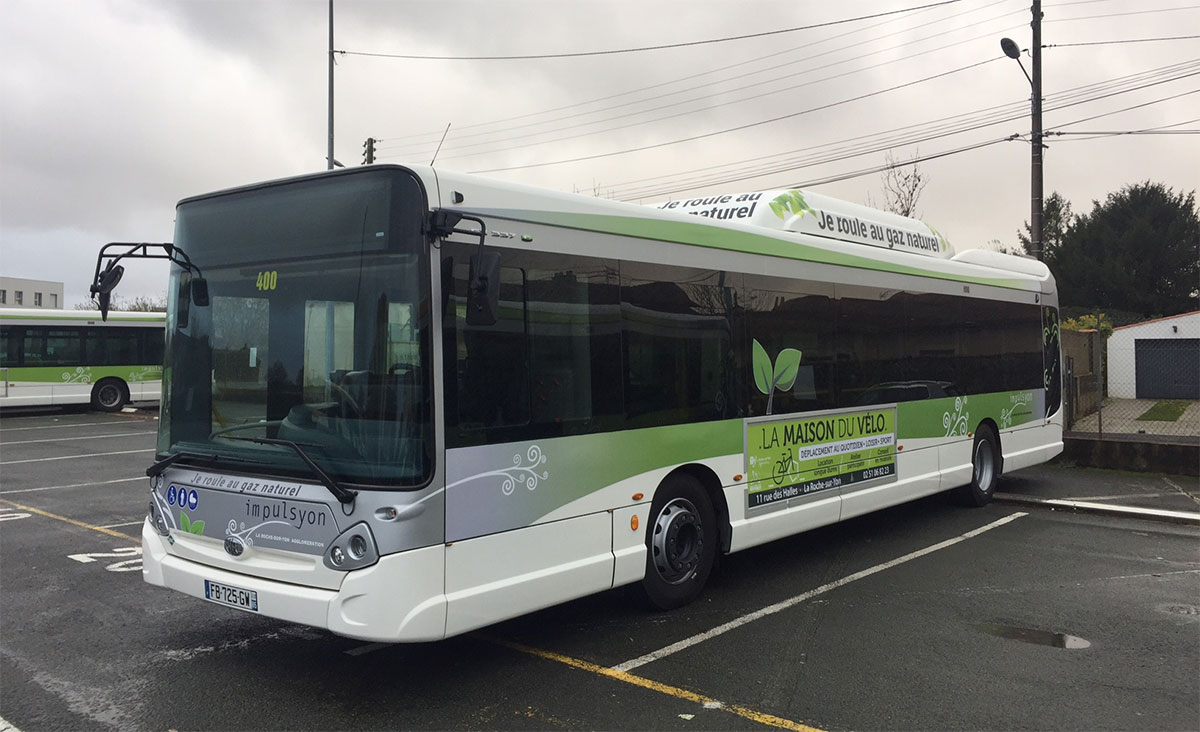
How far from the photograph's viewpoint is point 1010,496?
11.8 meters

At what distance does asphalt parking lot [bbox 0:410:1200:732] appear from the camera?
183 inches

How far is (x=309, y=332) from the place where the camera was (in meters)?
5.02

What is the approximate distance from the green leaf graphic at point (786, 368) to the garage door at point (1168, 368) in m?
28.9

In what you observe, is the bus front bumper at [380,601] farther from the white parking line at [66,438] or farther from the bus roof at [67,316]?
the bus roof at [67,316]

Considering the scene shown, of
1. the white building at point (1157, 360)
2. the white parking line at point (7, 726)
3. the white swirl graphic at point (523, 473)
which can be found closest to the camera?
the white parking line at point (7, 726)

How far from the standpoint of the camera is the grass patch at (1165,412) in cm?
2139

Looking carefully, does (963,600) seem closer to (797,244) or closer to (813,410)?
(813,410)

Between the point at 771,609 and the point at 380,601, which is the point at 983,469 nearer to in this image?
the point at 771,609

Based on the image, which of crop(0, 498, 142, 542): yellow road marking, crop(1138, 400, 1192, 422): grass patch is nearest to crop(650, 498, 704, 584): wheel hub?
crop(0, 498, 142, 542): yellow road marking

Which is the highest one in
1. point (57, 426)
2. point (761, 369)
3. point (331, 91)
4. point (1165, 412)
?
point (331, 91)

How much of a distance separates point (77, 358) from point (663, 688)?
2612 centimetres

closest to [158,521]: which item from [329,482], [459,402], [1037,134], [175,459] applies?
[175,459]

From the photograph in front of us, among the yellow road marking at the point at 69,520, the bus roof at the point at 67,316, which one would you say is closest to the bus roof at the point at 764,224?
the yellow road marking at the point at 69,520

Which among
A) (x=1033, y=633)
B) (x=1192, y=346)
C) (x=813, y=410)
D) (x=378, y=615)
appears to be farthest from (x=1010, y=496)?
(x=1192, y=346)
